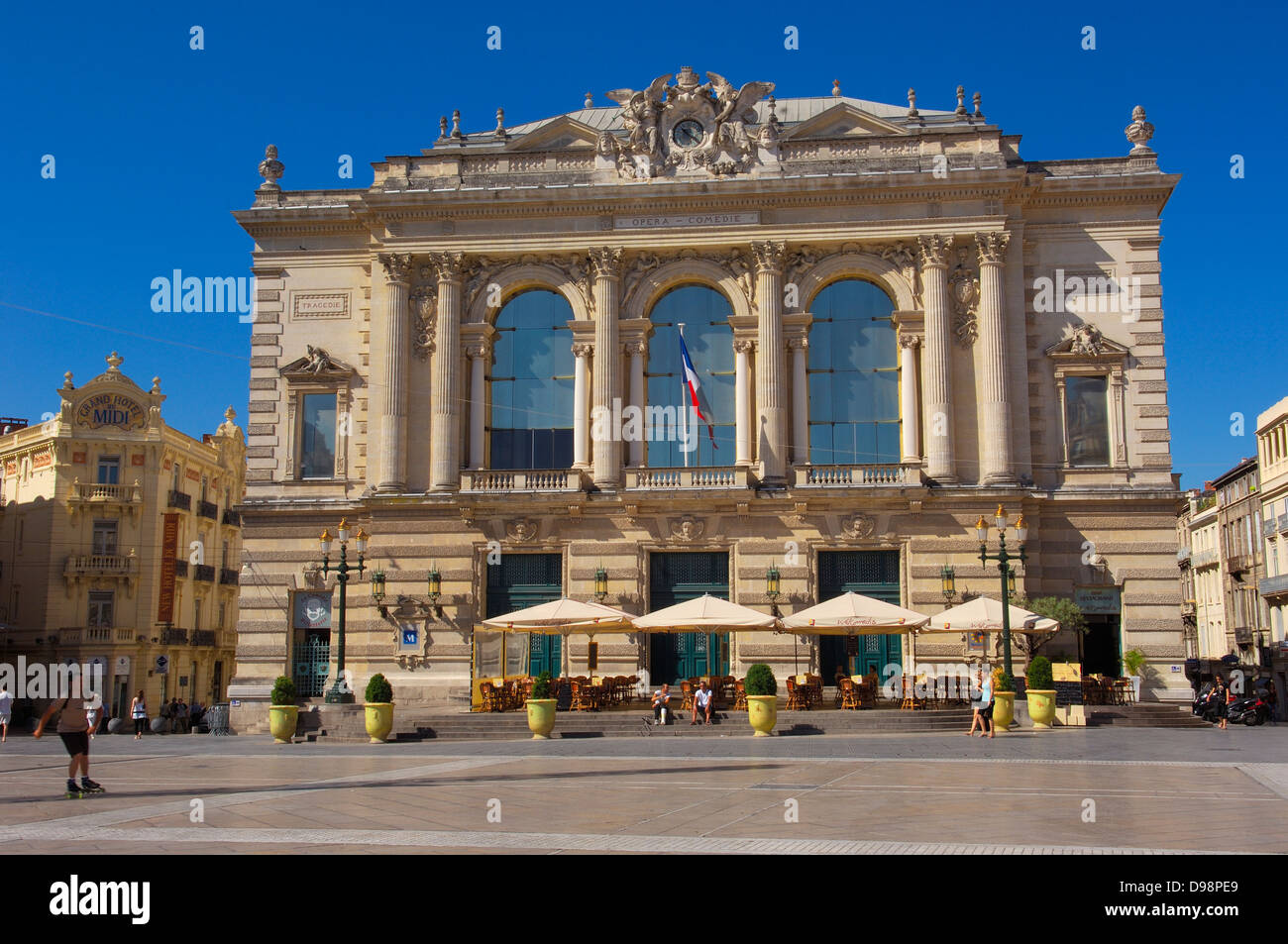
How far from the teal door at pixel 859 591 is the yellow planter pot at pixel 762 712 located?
8.84 meters

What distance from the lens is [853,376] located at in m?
42.3

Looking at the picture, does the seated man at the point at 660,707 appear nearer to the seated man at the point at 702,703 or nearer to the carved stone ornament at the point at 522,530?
the seated man at the point at 702,703

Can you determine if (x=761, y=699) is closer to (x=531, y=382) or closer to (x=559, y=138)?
(x=531, y=382)

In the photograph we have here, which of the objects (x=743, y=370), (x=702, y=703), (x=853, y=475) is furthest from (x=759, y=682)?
(x=743, y=370)

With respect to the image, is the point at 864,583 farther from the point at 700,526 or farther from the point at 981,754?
the point at 981,754

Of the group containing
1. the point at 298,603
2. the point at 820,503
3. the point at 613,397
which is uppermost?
the point at 613,397

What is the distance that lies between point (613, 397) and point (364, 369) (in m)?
9.20

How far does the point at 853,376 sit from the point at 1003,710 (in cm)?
1419

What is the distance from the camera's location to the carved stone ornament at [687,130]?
42.3 metres

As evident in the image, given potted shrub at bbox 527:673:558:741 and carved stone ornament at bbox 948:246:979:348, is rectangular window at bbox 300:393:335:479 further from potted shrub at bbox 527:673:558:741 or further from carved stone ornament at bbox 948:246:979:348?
carved stone ornament at bbox 948:246:979:348

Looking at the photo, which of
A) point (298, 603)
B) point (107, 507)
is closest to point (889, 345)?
point (298, 603)

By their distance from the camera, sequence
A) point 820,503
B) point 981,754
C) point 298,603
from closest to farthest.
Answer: point 981,754
point 820,503
point 298,603

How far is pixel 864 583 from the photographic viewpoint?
40.1m
